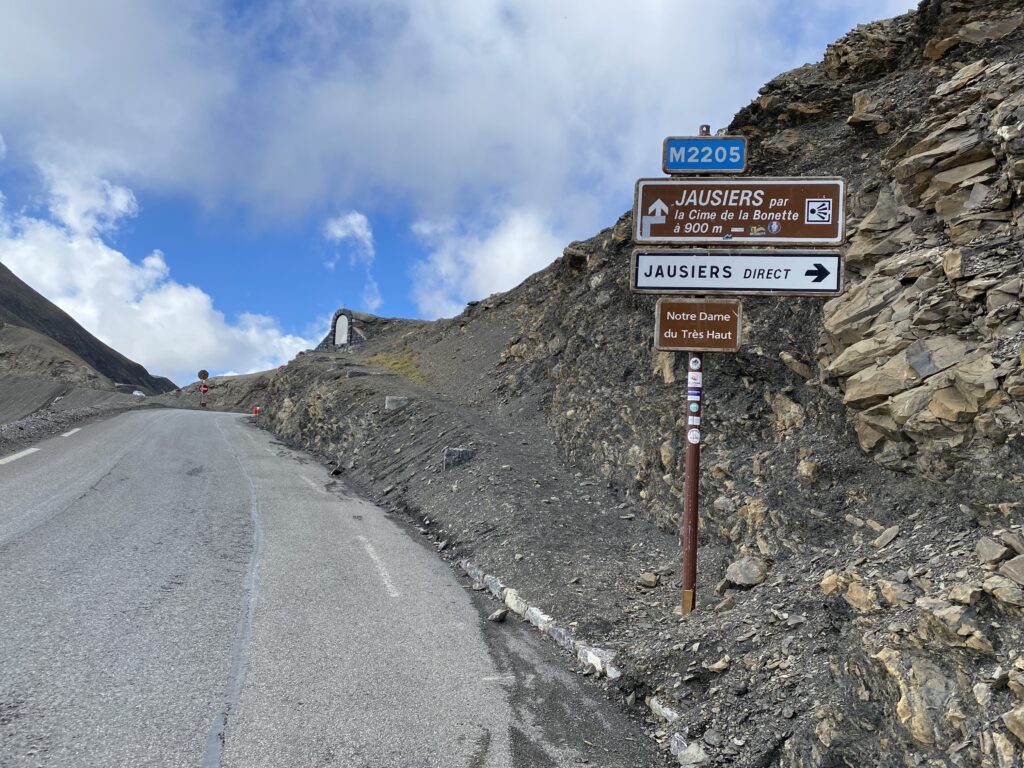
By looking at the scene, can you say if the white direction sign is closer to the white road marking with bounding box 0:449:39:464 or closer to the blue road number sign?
the blue road number sign

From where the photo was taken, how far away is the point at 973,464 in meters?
5.34

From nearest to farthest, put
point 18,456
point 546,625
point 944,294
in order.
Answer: point 944,294
point 546,625
point 18,456

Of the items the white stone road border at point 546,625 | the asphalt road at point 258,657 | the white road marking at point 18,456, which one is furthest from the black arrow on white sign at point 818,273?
the white road marking at point 18,456

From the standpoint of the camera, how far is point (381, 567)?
8.08 meters

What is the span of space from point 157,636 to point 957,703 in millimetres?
5581

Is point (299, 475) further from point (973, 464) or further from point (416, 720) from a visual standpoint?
point (973, 464)

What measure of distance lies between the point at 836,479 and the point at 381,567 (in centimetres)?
539

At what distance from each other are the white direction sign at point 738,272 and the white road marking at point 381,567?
4.23 meters

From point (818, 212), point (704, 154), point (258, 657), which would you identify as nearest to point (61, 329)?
point (258, 657)

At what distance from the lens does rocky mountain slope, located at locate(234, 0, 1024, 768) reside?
3848mm

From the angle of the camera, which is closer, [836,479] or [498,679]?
[498,679]

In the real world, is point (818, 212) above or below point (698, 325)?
above

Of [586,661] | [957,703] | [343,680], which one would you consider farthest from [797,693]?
[343,680]

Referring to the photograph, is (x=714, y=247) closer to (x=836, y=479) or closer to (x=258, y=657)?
(x=836, y=479)
